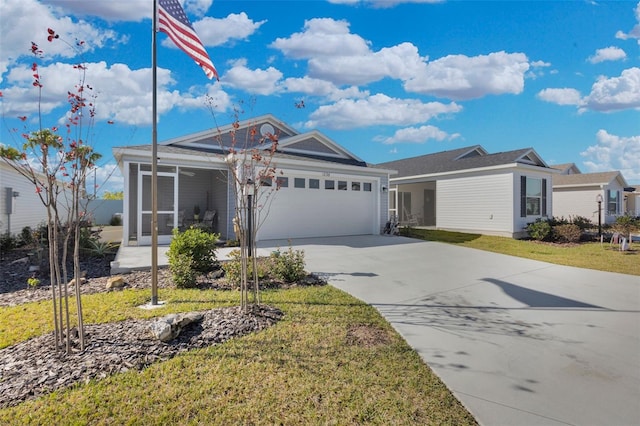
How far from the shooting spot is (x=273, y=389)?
271 centimetres

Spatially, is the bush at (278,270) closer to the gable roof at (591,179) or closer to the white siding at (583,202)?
the white siding at (583,202)

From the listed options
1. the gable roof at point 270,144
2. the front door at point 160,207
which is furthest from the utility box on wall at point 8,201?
the gable roof at point 270,144

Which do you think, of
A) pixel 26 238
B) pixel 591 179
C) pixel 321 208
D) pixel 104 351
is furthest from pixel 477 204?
pixel 26 238

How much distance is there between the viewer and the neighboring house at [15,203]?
1188cm

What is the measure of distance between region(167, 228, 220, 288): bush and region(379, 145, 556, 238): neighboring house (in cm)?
1263

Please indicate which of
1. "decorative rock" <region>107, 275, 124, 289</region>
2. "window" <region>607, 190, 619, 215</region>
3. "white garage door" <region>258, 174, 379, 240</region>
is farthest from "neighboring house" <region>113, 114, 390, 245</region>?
"window" <region>607, 190, 619, 215</region>

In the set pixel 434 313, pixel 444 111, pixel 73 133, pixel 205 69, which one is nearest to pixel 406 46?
pixel 444 111

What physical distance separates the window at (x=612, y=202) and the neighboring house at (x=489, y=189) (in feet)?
31.1

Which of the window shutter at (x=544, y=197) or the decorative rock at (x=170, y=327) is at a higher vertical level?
the window shutter at (x=544, y=197)

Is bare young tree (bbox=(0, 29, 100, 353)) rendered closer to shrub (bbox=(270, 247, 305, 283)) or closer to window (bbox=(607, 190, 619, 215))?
shrub (bbox=(270, 247, 305, 283))

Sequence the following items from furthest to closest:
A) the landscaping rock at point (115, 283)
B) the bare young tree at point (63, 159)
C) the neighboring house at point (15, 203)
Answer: the neighboring house at point (15, 203), the landscaping rock at point (115, 283), the bare young tree at point (63, 159)

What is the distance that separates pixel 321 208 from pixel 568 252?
9108 mm

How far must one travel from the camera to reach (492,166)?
1579cm

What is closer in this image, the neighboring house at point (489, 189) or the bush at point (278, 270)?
the bush at point (278, 270)
